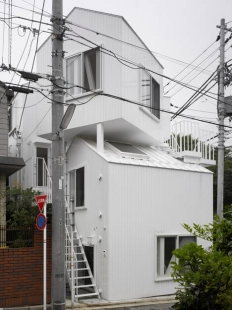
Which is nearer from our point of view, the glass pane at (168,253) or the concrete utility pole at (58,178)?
the concrete utility pole at (58,178)

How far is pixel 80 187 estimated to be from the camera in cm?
1617

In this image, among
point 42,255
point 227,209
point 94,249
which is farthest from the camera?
point 94,249

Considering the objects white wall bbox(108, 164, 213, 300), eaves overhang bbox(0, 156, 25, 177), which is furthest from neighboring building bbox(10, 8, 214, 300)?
eaves overhang bbox(0, 156, 25, 177)

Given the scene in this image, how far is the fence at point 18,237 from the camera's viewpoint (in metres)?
12.8

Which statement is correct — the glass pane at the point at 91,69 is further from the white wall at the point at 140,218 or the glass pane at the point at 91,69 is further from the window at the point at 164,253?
the window at the point at 164,253

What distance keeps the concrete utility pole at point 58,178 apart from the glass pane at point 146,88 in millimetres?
5252

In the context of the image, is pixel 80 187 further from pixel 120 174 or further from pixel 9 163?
pixel 9 163

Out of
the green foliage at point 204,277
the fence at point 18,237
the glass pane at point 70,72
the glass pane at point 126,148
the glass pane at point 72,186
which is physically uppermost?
the glass pane at point 70,72

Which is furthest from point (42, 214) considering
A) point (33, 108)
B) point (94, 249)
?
point (33, 108)

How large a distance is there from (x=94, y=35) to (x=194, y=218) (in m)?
7.01

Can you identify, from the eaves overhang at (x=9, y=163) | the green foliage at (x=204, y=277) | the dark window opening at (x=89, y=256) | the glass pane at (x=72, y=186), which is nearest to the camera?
the green foliage at (x=204, y=277)

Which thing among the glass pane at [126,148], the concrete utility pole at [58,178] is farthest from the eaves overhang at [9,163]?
the glass pane at [126,148]

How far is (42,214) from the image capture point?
11383mm

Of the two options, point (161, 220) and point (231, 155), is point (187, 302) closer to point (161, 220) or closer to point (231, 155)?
point (161, 220)
